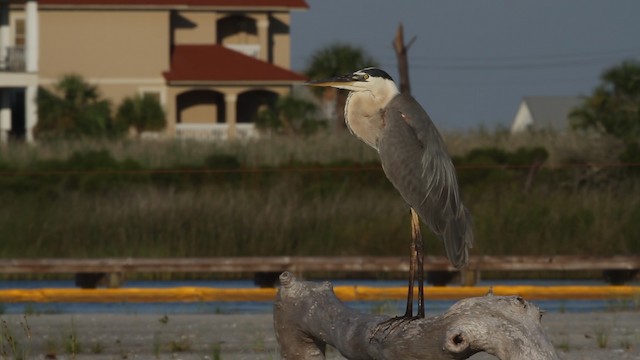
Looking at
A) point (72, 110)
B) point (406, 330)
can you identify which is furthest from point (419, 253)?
point (72, 110)

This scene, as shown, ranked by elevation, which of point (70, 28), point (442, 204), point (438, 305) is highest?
point (70, 28)

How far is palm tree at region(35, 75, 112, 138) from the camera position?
4181 cm

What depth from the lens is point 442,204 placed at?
6.46m

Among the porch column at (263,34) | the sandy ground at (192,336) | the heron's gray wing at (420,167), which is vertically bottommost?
the sandy ground at (192,336)

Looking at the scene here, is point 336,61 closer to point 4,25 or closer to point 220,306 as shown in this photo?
point 4,25

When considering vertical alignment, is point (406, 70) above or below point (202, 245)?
above

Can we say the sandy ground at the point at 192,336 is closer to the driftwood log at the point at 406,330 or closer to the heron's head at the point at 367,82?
the driftwood log at the point at 406,330

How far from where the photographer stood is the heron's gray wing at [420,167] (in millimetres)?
6445

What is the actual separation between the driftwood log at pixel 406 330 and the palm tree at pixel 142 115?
38.9 metres

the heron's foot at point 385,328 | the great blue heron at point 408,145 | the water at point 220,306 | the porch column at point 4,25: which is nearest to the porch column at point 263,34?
the porch column at point 4,25

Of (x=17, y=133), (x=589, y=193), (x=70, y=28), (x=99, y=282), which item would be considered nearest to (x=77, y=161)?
(x=99, y=282)

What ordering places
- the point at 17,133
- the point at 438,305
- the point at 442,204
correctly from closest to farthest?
the point at 442,204 < the point at 438,305 < the point at 17,133

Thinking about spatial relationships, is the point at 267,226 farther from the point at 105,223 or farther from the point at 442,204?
the point at 442,204

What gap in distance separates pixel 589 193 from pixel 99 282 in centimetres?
680
